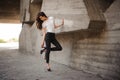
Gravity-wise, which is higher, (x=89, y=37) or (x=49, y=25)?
(x=49, y=25)

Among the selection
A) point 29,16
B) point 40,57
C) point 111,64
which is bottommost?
point 40,57

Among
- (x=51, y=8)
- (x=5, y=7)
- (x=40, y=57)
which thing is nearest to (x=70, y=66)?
(x=51, y=8)

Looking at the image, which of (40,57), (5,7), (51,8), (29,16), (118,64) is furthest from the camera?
(5,7)

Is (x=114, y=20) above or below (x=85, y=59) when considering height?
above

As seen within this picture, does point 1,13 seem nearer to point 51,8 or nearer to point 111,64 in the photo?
point 51,8

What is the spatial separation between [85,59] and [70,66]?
1.11m

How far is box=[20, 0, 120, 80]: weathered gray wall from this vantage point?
6824 mm

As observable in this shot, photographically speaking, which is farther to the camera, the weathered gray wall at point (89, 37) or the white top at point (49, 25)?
the white top at point (49, 25)

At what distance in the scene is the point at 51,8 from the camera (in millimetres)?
9625

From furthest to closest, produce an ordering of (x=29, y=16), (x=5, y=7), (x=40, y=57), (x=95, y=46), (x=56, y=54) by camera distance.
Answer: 1. (x=5, y=7)
2. (x=29, y=16)
3. (x=40, y=57)
4. (x=56, y=54)
5. (x=95, y=46)

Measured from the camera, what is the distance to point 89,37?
7914 mm

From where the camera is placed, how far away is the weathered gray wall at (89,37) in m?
6.82

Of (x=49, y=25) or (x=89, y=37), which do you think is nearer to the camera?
(x=89, y=37)

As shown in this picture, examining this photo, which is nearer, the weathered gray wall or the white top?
the weathered gray wall
